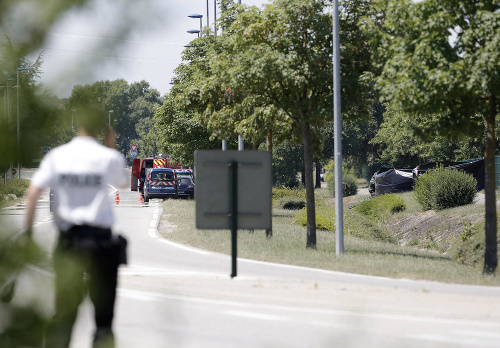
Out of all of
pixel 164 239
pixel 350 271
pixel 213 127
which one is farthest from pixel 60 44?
pixel 213 127

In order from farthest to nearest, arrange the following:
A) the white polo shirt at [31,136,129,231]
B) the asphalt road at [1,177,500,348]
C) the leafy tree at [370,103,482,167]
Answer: the leafy tree at [370,103,482,167] → the white polo shirt at [31,136,129,231] → the asphalt road at [1,177,500,348]

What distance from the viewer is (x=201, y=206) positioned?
1220cm

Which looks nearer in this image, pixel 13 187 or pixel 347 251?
pixel 13 187

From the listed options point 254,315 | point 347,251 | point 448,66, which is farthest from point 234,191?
point 347,251

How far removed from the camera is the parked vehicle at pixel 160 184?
43.3 meters

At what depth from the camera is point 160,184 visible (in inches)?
1720

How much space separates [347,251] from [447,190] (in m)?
13.7

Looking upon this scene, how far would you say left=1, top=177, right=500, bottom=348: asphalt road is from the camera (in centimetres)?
171

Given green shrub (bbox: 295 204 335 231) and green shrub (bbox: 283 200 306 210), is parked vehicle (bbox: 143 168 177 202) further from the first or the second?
green shrub (bbox: 295 204 335 231)

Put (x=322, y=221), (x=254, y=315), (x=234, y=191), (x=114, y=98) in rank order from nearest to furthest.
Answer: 1. (x=114, y=98)
2. (x=254, y=315)
3. (x=234, y=191)
4. (x=322, y=221)

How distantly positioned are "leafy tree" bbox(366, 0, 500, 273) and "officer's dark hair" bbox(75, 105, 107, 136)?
12.6 metres

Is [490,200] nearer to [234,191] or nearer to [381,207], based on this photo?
[234,191]

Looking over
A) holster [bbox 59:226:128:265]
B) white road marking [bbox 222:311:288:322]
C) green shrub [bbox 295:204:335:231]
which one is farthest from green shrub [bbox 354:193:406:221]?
holster [bbox 59:226:128:265]

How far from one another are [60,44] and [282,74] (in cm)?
1641
